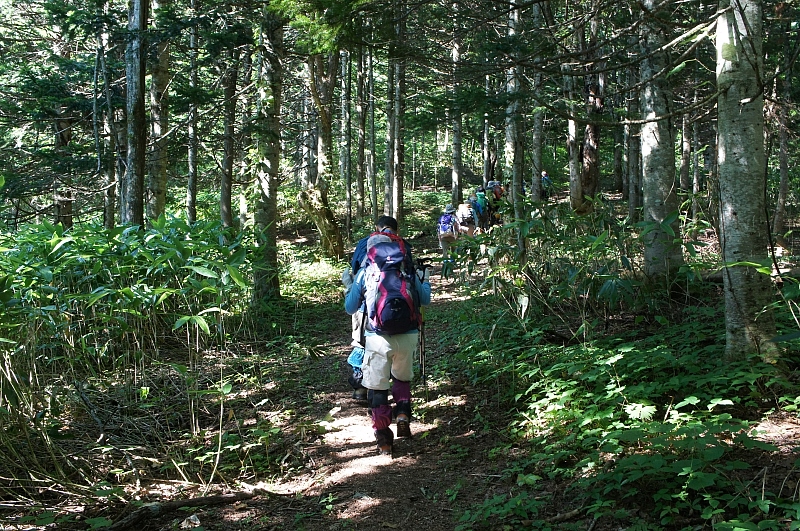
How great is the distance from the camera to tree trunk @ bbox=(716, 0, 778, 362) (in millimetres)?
4059

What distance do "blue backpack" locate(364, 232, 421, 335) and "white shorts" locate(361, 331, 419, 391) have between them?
0.33 ft

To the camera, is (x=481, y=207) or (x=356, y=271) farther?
(x=481, y=207)

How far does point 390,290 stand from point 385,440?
1.29 m

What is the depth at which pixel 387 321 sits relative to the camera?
4629 millimetres

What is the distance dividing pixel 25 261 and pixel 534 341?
516 cm

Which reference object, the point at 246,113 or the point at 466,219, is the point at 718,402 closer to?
the point at 246,113

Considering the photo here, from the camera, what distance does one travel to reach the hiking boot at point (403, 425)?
5098 mm

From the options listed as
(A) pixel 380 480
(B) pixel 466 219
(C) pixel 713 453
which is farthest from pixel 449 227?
(C) pixel 713 453

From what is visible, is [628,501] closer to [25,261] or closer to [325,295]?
[25,261]

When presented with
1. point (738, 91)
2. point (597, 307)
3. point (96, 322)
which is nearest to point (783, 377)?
point (738, 91)

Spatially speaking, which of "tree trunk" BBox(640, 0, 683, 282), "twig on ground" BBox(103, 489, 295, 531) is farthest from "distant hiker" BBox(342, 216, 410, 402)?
"tree trunk" BBox(640, 0, 683, 282)

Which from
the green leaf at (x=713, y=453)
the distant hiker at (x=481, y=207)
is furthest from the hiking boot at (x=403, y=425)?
the distant hiker at (x=481, y=207)

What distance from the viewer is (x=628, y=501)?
329 centimetres

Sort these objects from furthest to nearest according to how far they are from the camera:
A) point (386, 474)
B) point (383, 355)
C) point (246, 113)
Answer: point (246, 113), point (383, 355), point (386, 474)
